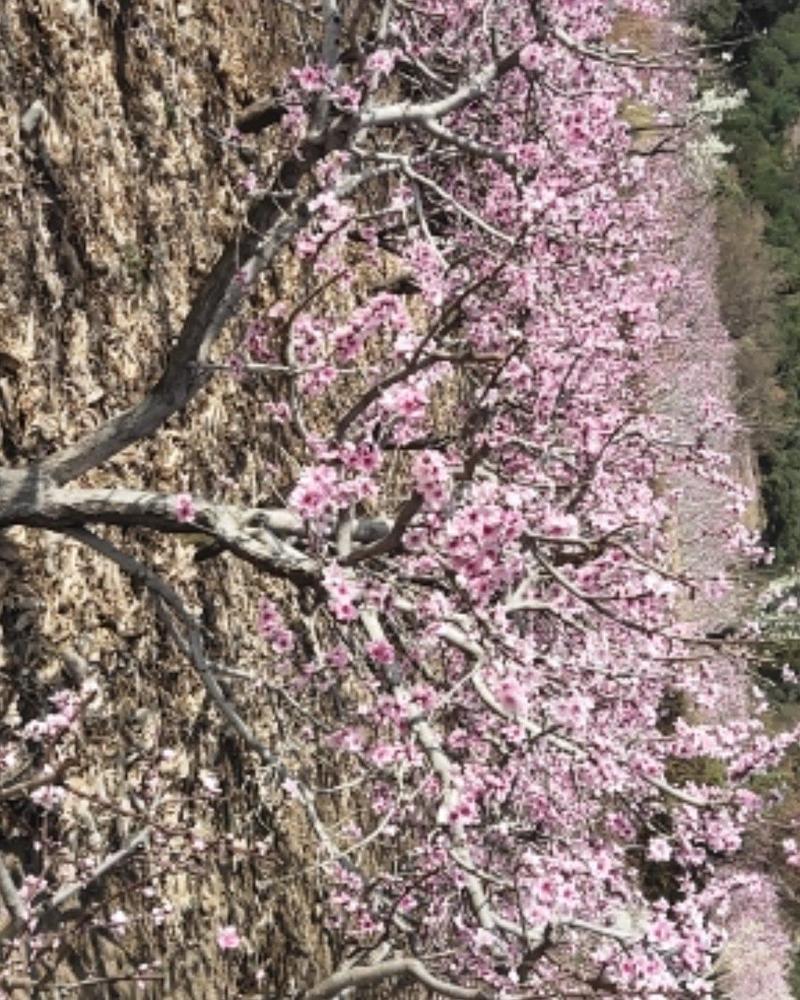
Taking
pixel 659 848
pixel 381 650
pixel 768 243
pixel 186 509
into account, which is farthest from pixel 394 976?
pixel 768 243

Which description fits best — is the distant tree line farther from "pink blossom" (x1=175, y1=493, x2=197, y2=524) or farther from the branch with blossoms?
"pink blossom" (x1=175, y1=493, x2=197, y2=524)

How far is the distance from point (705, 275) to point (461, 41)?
66.1 ft

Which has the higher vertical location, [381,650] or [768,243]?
[768,243]

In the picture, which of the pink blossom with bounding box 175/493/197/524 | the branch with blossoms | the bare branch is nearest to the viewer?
the bare branch

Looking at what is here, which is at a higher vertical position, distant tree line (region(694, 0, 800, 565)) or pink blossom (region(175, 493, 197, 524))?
distant tree line (region(694, 0, 800, 565))

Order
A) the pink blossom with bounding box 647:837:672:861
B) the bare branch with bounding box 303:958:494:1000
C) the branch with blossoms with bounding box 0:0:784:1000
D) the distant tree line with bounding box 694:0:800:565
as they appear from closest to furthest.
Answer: the bare branch with bounding box 303:958:494:1000, the branch with blossoms with bounding box 0:0:784:1000, the pink blossom with bounding box 647:837:672:861, the distant tree line with bounding box 694:0:800:565

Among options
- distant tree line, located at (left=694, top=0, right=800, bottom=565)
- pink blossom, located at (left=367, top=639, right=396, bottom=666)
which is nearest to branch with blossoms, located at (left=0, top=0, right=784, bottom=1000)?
pink blossom, located at (left=367, top=639, right=396, bottom=666)

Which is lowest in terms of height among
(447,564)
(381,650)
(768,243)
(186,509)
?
(381,650)

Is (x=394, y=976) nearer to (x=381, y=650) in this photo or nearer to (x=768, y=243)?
(x=381, y=650)

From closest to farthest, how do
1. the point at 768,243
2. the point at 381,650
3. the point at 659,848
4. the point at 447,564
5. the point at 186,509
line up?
the point at 447,564 < the point at 381,650 < the point at 186,509 < the point at 659,848 < the point at 768,243

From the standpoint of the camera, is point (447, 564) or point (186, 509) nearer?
point (447, 564)

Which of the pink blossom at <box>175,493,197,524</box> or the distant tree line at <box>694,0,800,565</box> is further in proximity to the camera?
the distant tree line at <box>694,0,800,565</box>

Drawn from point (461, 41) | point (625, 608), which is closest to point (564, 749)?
point (625, 608)

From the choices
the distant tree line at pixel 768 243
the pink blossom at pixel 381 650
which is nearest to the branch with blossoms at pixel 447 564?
the pink blossom at pixel 381 650
